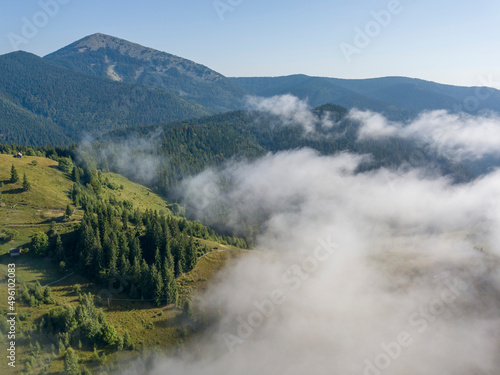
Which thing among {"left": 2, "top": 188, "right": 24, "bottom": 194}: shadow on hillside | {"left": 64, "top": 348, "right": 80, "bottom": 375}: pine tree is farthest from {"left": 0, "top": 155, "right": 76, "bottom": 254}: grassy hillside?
{"left": 64, "top": 348, "right": 80, "bottom": 375}: pine tree

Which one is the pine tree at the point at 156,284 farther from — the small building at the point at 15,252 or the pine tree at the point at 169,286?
the small building at the point at 15,252

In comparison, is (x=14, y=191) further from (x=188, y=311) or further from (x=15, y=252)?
(x=188, y=311)

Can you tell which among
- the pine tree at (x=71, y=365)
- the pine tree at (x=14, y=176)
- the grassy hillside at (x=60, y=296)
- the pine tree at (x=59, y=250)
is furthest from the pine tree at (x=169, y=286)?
the pine tree at (x=14, y=176)

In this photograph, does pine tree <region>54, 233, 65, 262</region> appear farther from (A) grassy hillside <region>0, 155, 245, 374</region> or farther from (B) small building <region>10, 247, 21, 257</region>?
(B) small building <region>10, 247, 21, 257</region>

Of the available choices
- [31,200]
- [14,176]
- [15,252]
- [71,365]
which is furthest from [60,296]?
[14,176]

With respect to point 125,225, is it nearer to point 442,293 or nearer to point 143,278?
point 143,278

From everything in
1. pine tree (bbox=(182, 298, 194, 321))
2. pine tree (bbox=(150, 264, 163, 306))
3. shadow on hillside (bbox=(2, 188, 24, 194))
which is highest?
shadow on hillside (bbox=(2, 188, 24, 194))

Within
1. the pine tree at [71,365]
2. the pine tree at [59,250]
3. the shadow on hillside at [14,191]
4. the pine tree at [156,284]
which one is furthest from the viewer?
the shadow on hillside at [14,191]

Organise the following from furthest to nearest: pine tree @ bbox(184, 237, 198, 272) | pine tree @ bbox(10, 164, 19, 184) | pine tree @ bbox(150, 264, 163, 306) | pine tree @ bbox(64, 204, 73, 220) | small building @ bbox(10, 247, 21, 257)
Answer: pine tree @ bbox(10, 164, 19, 184)
pine tree @ bbox(184, 237, 198, 272)
pine tree @ bbox(64, 204, 73, 220)
pine tree @ bbox(150, 264, 163, 306)
small building @ bbox(10, 247, 21, 257)

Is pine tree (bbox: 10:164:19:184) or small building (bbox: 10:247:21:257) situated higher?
pine tree (bbox: 10:164:19:184)
